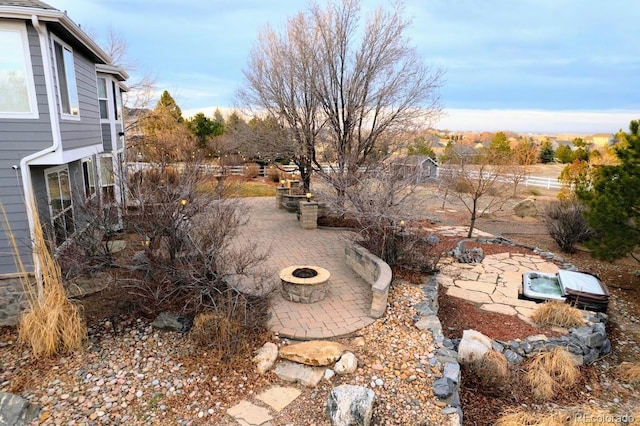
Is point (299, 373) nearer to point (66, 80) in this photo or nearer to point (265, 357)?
point (265, 357)

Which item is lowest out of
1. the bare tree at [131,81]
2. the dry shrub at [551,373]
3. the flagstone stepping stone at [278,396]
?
the dry shrub at [551,373]

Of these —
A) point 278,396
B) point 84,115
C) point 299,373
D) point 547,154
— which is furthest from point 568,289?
point 547,154

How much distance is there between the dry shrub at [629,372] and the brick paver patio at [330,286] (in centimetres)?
385

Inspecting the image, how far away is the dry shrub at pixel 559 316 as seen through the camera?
6.00 m

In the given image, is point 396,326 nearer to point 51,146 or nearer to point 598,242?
point 598,242

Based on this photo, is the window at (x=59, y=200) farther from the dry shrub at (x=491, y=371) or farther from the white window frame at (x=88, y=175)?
the dry shrub at (x=491, y=371)

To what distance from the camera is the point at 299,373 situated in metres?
4.40

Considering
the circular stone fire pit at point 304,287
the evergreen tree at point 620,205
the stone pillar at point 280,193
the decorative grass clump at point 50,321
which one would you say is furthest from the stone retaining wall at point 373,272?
the stone pillar at point 280,193

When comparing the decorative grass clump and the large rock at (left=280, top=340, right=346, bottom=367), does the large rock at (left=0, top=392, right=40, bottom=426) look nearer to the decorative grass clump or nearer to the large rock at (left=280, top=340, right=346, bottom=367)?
the decorative grass clump

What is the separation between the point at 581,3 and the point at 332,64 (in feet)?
21.5

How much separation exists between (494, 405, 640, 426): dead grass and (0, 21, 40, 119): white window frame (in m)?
8.30

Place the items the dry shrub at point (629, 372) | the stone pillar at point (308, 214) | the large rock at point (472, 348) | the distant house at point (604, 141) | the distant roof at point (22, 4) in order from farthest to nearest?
the distant house at point (604, 141)
the stone pillar at point (308, 214)
the distant roof at point (22, 4)
the dry shrub at point (629, 372)
the large rock at point (472, 348)

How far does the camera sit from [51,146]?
612 centimetres

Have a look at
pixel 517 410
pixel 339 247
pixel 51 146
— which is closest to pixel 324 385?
pixel 517 410
